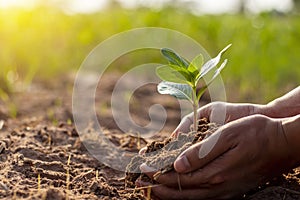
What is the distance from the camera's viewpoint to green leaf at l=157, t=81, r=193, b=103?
5.67 feet

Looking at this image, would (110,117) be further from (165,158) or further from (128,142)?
(165,158)

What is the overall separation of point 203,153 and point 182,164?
0.23 feet

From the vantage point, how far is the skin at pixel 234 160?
1488 mm

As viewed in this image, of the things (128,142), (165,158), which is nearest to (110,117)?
(128,142)

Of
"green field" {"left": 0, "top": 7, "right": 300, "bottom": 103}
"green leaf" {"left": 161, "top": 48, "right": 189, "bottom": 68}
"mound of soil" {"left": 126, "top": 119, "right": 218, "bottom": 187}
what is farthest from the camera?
"green field" {"left": 0, "top": 7, "right": 300, "bottom": 103}

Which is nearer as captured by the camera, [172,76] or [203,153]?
[203,153]

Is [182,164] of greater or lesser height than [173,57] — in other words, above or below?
below

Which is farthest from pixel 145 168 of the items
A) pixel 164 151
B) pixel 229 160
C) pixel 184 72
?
pixel 184 72

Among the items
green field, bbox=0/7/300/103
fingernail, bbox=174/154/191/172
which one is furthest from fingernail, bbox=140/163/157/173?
green field, bbox=0/7/300/103

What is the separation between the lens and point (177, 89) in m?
1.77

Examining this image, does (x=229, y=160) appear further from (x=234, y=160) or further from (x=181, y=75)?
(x=181, y=75)

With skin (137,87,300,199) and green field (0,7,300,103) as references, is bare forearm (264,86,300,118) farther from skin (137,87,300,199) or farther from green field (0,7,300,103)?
green field (0,7,300,103)

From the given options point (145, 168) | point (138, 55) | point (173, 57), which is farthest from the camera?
point (138, 55)

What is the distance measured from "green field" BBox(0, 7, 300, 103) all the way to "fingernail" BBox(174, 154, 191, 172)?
292 cm
